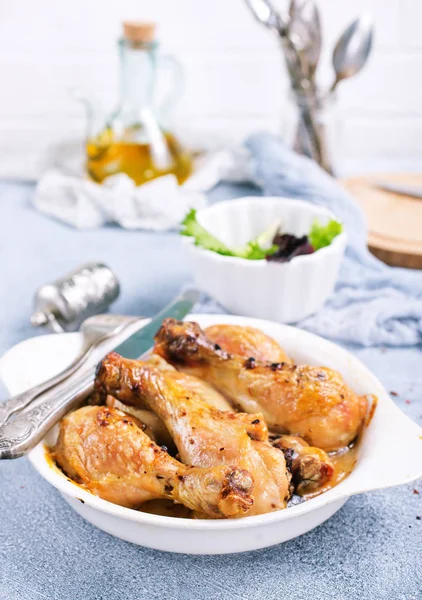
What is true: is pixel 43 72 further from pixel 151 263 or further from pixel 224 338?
pixel 224 338

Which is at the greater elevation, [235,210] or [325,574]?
[235,210]

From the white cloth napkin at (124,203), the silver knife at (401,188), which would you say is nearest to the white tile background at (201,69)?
the white cloth napkin at (124,203)

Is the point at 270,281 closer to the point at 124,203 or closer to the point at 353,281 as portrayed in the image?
the point at 353,281

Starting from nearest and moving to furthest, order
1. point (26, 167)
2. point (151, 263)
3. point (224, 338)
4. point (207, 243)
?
1. point (224, 338)
2. point (207, 243)
3. point (151, 263)
4. point (26, 167)

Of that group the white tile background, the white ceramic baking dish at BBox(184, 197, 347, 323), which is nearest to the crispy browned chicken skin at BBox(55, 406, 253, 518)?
the white ceramic baking dish at BBox(184, 197, 347, 323)

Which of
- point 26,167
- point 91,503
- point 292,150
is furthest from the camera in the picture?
point 26,167

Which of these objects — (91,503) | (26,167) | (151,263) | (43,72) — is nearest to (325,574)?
(91,503)

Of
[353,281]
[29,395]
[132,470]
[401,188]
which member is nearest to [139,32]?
[401,188]
